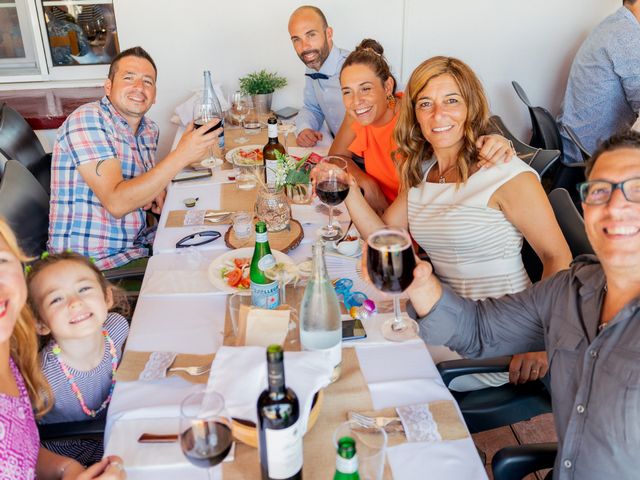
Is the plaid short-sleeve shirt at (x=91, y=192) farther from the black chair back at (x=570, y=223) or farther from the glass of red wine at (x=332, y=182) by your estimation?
the black chair back at (x=570, y=223)

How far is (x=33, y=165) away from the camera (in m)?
2.88

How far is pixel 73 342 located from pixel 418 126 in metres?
1.14

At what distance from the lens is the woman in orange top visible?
2.31 metres

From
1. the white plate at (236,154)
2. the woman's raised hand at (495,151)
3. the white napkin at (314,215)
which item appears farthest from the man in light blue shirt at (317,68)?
the woman's raised hand at (495,151)

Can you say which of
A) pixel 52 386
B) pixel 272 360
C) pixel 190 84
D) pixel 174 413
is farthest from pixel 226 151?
pixel 272 360

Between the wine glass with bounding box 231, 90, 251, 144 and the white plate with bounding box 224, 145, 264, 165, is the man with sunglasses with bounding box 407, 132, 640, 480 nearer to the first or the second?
the white plate with bounding box 224, 145, 264, 165

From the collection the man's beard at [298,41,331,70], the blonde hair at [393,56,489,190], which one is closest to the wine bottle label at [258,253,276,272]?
the blonde hair at [393,56,489,190]

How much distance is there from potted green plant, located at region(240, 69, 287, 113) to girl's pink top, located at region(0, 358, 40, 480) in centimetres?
239

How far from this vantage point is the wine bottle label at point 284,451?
92cm

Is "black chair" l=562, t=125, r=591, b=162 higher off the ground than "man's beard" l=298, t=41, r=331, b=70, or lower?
lower

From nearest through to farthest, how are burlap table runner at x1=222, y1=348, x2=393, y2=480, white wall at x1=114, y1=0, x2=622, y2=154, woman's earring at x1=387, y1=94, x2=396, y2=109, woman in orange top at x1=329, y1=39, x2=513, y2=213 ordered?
→ burlap table runner at x1=222, y1=348, x2=393, y2=480 → woman in orange top at x1=329, y1=39, x2=513, y2=213 → woman's earring at x1=387, y1=94, x2=396, y2=109 → white wall at x1=114, y1=0, x2=622, y2=154

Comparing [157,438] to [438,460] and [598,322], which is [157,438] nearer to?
[438,460]

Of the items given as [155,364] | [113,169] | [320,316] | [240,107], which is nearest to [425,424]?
[320,316]

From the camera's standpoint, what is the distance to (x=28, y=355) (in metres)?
1.34
